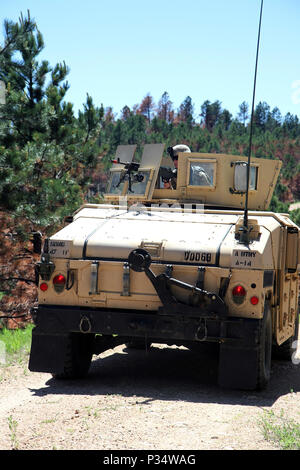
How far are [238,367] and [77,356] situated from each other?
1.72 metres

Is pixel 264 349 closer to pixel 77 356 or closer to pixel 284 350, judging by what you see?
pixel 77 356

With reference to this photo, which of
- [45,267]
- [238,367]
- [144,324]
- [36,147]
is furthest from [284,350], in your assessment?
[36,147]

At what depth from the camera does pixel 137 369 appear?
882 centimetres

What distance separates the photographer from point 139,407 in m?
6.46

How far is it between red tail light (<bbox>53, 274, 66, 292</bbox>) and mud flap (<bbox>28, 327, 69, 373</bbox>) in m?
0.46

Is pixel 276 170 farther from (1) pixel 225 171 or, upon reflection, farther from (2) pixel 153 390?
(2) pixel 153 390

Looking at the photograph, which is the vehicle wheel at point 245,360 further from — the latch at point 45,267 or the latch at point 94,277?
the latch at point 45,267

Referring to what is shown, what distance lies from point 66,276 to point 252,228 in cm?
192

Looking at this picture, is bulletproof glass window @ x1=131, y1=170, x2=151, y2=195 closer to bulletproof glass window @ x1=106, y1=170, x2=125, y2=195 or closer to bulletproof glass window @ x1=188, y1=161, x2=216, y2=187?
bulletproof glass window @ x1=106, y1=170, x2=125, y2=195

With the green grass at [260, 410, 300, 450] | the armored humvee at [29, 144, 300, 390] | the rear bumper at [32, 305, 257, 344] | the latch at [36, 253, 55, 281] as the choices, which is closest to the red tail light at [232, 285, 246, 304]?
the armored humvee at [29, 144, 300, 390]

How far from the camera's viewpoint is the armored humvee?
7.16 metres

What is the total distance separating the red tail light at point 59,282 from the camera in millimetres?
7559

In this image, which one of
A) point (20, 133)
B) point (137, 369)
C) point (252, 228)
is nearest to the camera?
point (252, 228)
